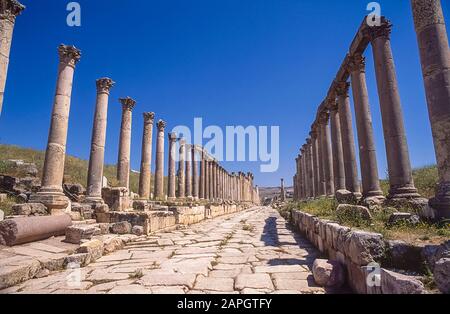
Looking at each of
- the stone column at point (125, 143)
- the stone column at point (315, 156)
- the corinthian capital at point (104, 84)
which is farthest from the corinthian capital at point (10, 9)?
the stone column at point (315, 156)

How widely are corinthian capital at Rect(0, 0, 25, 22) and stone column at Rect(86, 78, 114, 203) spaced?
4989 mm

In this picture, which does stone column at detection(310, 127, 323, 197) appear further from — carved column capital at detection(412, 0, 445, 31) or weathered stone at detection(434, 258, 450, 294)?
weathered stone at detection(434, 258, 450, 294)

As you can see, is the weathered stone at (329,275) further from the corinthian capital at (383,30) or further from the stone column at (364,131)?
the corinthian capital at (383,30)

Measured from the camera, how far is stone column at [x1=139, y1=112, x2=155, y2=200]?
17828 millimetres

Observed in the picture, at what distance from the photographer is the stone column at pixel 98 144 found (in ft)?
40.8

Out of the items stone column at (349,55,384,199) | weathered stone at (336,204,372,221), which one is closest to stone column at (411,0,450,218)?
weathered stone at (336,204,372,221)

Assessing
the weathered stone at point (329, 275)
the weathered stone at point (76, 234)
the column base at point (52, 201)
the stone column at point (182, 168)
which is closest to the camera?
the weathered stone at point (329, 275)

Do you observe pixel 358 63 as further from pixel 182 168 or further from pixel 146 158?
pixel 182 168

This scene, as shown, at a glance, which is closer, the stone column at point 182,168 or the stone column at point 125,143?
the stone column at point 125,143

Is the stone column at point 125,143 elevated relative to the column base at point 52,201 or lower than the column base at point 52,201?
elevated

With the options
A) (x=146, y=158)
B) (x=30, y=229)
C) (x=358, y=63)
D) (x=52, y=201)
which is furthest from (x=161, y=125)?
(x=30, y=229)

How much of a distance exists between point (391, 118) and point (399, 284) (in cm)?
674

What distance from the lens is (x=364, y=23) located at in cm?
905

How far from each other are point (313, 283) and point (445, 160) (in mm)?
3770
